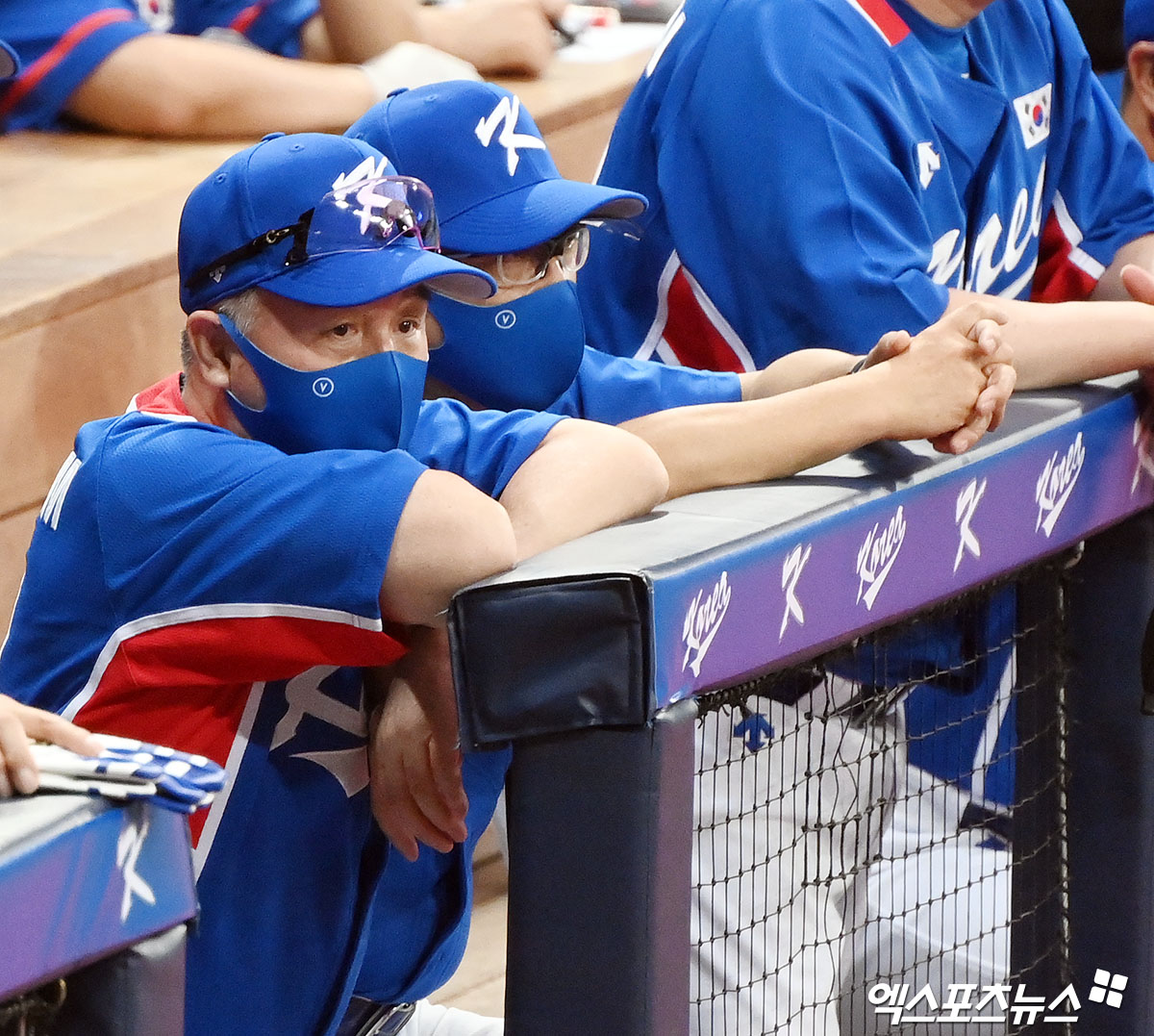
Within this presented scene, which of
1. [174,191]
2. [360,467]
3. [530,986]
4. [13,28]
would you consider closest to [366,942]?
[530,986]

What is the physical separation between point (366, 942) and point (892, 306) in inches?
30.8

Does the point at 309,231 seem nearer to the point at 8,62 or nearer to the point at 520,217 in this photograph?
the point at 520,217

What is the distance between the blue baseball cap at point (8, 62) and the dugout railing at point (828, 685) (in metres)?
1.64

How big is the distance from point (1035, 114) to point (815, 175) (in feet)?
1.45

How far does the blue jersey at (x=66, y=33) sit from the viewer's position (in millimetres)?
2686

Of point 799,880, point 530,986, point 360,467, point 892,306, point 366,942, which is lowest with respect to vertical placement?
point 799,880

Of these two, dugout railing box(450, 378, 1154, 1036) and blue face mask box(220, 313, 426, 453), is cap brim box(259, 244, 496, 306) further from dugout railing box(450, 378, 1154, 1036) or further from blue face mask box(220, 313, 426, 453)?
dugout railing box(450, 378, 1154, 1036)

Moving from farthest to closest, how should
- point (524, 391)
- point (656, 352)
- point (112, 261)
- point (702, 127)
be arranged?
point (112, 261), point (656, 352), point (702, 127), point (524, 391)

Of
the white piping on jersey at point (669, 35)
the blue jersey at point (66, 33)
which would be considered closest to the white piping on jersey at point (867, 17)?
the white piping on jersey at point (669, 35)

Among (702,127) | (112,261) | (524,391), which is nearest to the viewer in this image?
(524,391)

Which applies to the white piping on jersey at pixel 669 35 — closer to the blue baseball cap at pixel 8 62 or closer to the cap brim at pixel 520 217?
the cap brim at pixel 520 217

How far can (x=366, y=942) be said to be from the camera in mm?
1487

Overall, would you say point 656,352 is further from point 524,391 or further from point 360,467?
point 360,467

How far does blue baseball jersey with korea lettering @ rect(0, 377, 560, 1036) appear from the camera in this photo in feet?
4.08
